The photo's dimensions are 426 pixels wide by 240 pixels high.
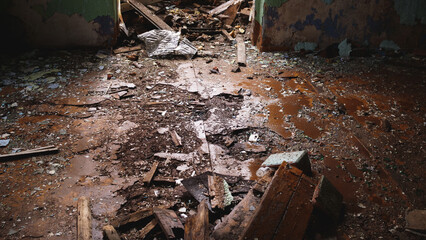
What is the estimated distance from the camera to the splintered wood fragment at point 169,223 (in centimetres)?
198

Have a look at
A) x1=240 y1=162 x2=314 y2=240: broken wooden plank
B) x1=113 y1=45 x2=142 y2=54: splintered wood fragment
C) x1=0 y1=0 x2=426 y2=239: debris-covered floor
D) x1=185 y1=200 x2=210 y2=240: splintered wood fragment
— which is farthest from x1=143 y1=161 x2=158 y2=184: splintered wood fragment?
x1=113 y1=45 x2=142 y2=54: splintered wood fragment

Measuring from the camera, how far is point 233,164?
2.71 meters

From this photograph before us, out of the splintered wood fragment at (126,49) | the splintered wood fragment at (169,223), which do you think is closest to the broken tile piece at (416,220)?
the splintered wood fragment at (169,223)

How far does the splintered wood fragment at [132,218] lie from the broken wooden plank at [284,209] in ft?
2.52

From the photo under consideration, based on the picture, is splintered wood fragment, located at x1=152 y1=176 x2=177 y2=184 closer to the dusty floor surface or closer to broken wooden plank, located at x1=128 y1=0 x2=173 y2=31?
the dusty floor surface

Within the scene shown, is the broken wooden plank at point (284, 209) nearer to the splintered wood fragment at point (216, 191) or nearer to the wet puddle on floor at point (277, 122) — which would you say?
the splintered wood fragment at point (216, 191)

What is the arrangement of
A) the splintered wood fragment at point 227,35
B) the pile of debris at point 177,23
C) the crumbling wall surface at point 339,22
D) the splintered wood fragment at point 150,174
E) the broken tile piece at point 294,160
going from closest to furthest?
the broken tile piece at point 294,160, the splintered wood fragment at point 150,174, the crumbling wall surface at point 339,22, the pile of debris at point 177,23, the splintered wood fragment at point 227,35

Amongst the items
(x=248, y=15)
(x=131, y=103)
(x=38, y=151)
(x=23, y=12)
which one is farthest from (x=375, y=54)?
(x=23, y=12)

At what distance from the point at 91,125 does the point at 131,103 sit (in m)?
0.61

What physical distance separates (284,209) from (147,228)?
3.23 ft

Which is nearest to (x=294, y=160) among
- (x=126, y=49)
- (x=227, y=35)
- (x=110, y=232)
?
(x=110, y=232)

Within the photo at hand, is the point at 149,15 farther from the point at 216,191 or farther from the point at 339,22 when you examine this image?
the point at 216,191

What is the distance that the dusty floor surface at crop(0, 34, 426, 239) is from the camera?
228 centimetres

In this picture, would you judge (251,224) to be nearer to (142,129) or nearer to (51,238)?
(51,238)
